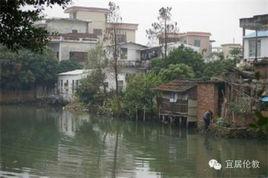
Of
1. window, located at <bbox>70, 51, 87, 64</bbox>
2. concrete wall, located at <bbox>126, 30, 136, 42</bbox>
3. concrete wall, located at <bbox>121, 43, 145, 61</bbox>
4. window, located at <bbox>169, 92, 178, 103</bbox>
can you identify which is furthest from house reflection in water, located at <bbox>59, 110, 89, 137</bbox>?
concrete wall, located at <bbox>126, 30, 136, 42</bbox>

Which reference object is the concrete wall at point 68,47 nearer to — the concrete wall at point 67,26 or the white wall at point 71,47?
the white wall at point 71,47

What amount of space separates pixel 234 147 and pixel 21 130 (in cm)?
960

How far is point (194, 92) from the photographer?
23.5 meters

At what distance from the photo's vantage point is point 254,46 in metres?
27.1

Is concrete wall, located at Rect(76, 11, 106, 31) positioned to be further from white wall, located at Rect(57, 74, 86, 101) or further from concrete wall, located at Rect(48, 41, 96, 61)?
white wall, located at Rect(57, 74, 86, 101)

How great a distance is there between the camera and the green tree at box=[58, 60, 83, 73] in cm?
3984

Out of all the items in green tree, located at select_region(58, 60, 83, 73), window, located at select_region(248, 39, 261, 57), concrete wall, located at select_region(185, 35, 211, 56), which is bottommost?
green tree, located at select_region(58, 60, 83, 73)

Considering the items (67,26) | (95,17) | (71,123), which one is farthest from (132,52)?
(71,123)

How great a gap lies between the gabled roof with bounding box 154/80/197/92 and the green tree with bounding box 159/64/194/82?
1653mm

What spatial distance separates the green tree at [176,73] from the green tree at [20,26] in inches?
832

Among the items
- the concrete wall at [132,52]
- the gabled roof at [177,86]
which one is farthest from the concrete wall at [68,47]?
the gabled roof at [177,86]

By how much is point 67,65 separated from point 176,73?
49.7 ft

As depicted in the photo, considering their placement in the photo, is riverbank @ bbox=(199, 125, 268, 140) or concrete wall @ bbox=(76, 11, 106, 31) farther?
concrete wall @ bbox=(76, 11, 106, 31)

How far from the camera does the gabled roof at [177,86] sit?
23797 mm
